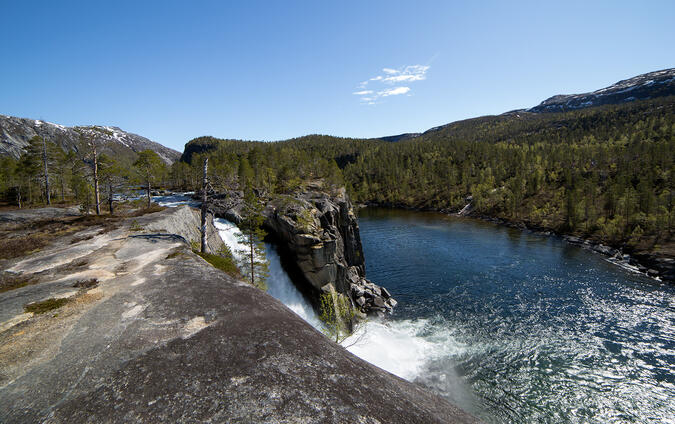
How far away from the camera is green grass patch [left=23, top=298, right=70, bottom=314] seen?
10211 mm

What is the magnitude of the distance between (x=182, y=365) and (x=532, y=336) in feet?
127

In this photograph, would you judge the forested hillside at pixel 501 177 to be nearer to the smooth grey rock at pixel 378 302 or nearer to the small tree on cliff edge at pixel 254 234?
the small tree on cliff edge at pixel 254 234

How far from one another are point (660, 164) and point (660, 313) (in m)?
101

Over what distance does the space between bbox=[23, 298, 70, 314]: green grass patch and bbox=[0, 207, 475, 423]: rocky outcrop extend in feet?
1.19

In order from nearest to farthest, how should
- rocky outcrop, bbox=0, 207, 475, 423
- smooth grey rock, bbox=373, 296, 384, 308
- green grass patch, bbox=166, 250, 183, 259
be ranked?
rocky outcrop, bbox=0, 207, 475, 423 < green grass patch, bbox=166, 250, 183, 259 < smooth grey rock, bbox=373, 296, 384, 308

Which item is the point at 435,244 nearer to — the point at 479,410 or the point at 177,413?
the point at 479,410

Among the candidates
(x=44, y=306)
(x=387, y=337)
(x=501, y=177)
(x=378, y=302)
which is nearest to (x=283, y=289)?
(x=387, y=337)

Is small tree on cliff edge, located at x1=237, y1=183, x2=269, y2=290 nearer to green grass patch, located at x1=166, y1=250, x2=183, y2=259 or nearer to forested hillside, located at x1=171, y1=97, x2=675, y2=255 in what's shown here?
green grass patch, located at x1=166, y1=250, x2=183, y2=259

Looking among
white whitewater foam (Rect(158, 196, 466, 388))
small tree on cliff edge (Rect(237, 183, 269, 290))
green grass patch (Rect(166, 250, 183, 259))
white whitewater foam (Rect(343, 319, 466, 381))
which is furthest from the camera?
white whitewater foam (Rect(158, 196, 466, 388))

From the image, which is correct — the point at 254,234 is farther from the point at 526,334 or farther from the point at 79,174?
the point at 79,174

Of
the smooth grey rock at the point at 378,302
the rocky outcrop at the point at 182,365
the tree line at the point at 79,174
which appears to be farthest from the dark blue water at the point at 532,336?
the tree line at the point at 79,174

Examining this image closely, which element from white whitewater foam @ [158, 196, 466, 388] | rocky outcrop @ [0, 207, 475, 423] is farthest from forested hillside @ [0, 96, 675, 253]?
rocky outcrop @ [0, 207, 475, 423]

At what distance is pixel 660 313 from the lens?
3697 cm

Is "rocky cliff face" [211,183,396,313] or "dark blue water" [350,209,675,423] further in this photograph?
"rocky cliff face" [211,183,396,313]
